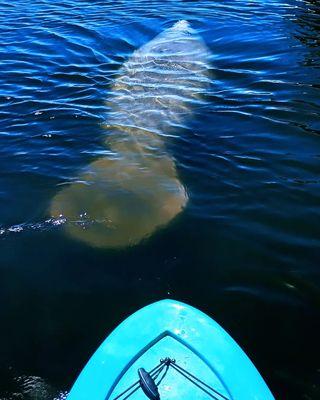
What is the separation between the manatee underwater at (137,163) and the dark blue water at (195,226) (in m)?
0.17

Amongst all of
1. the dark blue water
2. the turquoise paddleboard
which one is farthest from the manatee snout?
the turquoise paddleboard

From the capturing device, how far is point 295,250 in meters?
4.50

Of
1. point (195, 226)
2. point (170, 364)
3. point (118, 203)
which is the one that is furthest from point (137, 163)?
point (170, 364)

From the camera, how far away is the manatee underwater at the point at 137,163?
4.88 m

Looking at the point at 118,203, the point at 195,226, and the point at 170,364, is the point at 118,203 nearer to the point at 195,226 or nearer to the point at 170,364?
the point at 195,226

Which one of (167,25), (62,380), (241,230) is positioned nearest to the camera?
(62,380)

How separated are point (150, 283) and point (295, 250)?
5.12 feet

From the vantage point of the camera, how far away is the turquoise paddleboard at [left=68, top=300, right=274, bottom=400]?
289cm

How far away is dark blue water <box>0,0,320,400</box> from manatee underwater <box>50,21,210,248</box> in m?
0.17

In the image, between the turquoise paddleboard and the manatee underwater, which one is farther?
the manatee underwater

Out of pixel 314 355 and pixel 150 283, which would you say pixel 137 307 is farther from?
pixel 314 355

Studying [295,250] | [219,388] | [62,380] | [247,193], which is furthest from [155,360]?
[247,193]

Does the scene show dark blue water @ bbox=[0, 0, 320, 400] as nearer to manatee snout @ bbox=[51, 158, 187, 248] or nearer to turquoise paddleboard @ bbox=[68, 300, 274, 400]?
manatee snout @ bbox=[51, 158, 187, 248]

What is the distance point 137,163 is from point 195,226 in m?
1.51
